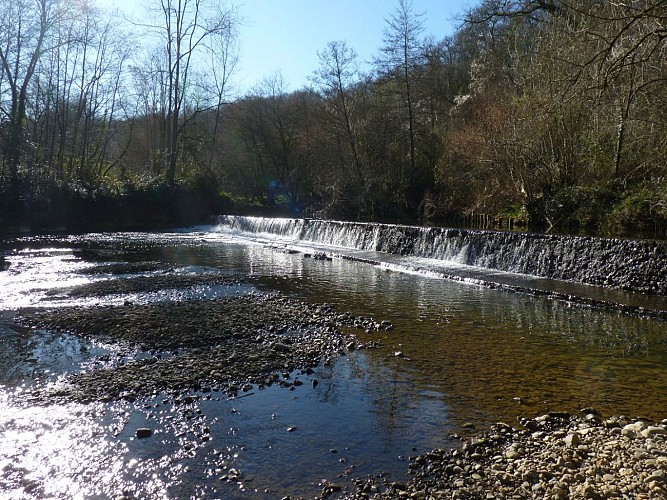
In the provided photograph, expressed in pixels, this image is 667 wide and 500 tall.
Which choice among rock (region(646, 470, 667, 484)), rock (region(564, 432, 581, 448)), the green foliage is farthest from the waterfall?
rock (region(646, 470, 667, 484))

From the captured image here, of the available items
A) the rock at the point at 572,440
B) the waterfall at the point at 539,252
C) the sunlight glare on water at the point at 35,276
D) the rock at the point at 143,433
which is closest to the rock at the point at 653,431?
the rock at the point at 572,440

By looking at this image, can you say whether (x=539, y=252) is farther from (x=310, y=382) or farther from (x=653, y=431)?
(x=653, y=431)

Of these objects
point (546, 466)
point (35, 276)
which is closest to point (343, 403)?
point (546, 466)

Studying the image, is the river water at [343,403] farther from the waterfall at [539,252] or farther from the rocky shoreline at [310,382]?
the waterfall at [539,252]

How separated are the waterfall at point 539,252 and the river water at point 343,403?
2209mm

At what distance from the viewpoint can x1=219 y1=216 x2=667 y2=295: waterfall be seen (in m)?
9.95

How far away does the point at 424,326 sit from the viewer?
290 inches

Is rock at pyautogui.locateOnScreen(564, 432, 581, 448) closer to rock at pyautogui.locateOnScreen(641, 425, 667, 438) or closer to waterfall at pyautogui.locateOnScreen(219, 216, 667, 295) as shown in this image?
rock at pyautogui.locateOnScreen(641, 425, 667, 438)

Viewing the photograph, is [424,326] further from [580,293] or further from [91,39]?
[91,39]

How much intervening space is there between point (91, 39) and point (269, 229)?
13.4 m

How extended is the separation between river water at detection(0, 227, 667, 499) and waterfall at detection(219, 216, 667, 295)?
87.0 inches

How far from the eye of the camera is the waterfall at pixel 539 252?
9.95 metres

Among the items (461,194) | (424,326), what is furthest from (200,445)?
(461,194)

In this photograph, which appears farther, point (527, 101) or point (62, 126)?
point (62, 126)
